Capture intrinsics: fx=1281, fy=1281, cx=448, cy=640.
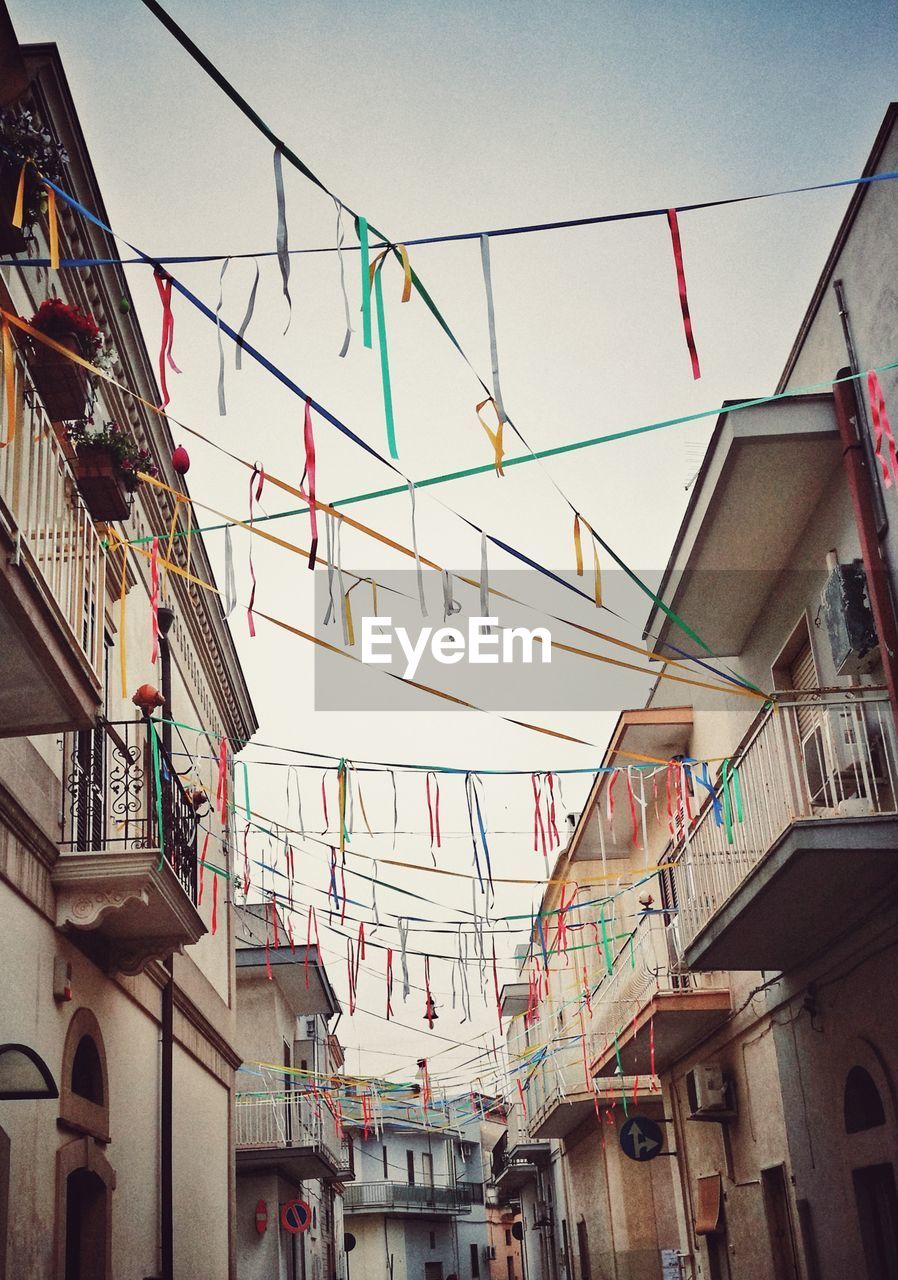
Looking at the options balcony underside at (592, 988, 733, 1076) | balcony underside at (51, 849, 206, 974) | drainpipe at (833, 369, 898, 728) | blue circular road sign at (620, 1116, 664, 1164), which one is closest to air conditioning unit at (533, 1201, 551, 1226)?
balcony underside at (592, 988, 733, 1076)

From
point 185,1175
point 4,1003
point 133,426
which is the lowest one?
point 185,1175

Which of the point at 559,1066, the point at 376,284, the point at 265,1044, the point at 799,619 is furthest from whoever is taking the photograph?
the point at 265,1044

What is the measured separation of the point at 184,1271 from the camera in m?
12.1

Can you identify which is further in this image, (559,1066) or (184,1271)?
(559,1066)

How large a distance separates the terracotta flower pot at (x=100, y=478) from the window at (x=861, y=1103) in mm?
7073

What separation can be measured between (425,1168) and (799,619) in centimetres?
5253

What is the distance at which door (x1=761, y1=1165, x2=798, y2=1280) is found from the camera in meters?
12.4

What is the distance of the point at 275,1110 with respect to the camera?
23953mm

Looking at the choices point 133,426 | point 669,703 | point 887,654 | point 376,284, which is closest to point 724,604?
point 887,654

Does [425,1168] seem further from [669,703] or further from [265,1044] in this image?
[669,703]

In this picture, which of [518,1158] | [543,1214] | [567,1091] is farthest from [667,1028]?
[543,1214]

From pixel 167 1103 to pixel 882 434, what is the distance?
818 centimetres

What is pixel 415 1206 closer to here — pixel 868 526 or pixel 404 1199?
pixel 404 1199

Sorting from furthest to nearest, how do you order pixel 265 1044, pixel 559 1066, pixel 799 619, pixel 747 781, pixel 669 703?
pixel 265 1044
pixel 559 1066
pixel 669 703
pixel 799 619
pixel 747 781
